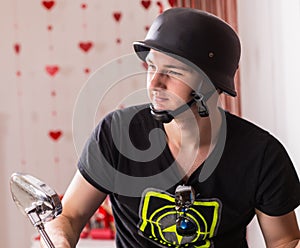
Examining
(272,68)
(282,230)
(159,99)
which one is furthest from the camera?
(272,68)

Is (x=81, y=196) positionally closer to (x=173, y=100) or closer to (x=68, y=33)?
(x=173, y=100)

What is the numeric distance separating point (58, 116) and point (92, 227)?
612mm

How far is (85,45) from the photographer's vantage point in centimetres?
277

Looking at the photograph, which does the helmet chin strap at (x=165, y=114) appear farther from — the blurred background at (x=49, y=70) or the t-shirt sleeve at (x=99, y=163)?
the blurred background at (x=49, y=70)

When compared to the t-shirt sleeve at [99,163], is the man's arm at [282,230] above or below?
below

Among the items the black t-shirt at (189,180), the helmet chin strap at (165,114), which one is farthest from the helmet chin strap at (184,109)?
the black t-shirt at (189,180)

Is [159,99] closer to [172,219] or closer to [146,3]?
[172,219]

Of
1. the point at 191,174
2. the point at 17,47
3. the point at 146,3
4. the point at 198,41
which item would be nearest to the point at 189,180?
the point at 191,174

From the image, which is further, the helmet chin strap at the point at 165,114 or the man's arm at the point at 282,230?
the man's arm at the point at 282,230

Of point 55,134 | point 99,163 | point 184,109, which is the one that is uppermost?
point 184,109

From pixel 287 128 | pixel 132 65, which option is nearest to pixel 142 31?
pixel 287 128

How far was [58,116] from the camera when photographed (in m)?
2.80

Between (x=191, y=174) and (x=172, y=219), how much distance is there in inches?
4.0

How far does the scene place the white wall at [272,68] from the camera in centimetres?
176
